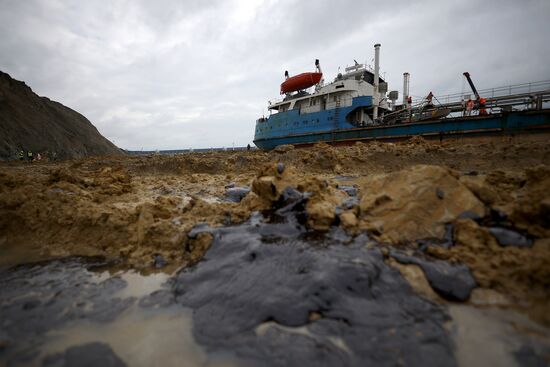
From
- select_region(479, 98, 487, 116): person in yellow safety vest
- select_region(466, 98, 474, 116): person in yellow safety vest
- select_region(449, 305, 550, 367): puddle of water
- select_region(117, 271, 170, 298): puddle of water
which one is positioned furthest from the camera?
select_region(479, 98, 487, 116): person in yellow safety vest

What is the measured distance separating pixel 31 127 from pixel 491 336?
1888 inches

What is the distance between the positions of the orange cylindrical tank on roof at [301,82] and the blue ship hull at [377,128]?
2.15 meters

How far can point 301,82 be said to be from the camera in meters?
19.1

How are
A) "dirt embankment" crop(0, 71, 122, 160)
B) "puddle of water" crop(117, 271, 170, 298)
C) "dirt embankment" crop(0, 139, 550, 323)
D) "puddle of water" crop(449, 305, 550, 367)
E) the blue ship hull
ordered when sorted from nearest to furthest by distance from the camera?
"puddle of water" crop(449, 305, 550, 367) → "dirt embankment" crop(0, 139, 550, 323) → "puddle of water" crop(117, 271, 170, 298) → the blue ship hull → "dirt embankment" crop(0, 71, 122, 160)

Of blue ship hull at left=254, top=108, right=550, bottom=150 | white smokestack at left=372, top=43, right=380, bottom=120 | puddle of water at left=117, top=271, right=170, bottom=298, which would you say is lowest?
puddle of water at left=117, top=271, right=170, bottom=298

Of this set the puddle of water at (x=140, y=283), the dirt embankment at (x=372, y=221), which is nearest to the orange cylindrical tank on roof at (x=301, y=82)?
the dirt embankment at (x=372, y=221)

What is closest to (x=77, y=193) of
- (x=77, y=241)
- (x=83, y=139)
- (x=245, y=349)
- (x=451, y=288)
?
(x=77, y=241)

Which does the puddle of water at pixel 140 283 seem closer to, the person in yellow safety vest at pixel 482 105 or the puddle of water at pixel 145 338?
the puddle of water at pixel 145 338

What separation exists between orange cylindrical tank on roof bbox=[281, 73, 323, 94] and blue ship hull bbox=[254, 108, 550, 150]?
2.15 meters

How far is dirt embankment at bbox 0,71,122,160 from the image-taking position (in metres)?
30.0

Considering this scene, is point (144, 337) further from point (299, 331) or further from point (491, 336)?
point (491, 336)

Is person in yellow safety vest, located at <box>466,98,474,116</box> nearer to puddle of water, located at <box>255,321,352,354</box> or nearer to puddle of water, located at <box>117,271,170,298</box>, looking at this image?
puddle of water, located at <box>255,321,352,354</box>

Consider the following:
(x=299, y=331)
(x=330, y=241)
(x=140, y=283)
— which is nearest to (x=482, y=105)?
(x=330, y=241)

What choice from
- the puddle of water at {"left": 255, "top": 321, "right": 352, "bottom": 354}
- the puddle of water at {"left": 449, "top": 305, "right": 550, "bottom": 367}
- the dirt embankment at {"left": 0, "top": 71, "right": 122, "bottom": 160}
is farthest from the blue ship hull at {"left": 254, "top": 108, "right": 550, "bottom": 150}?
the dirt embankment at {"left": 0, "top": 71, "right": 122, "bottom": 160}
